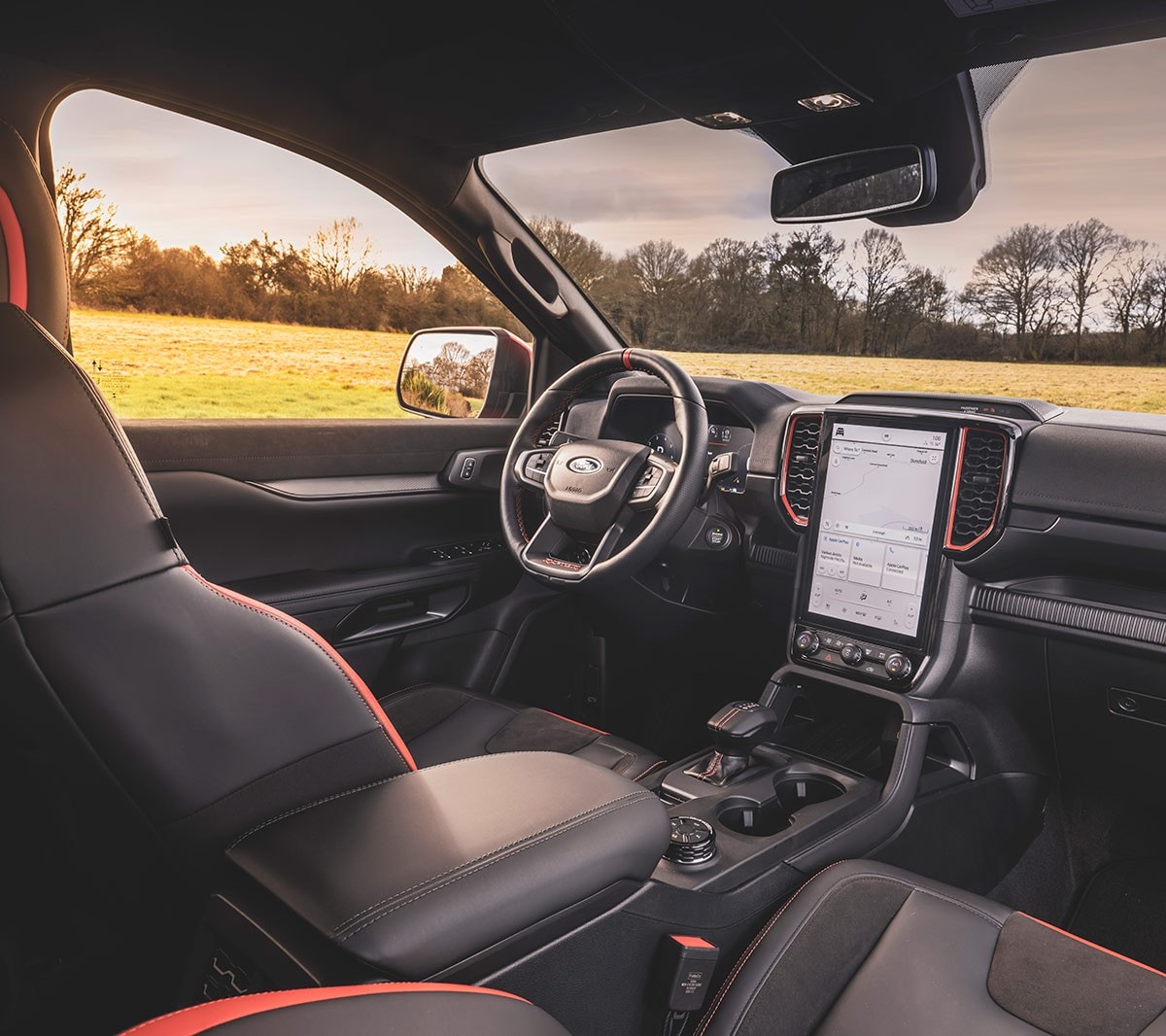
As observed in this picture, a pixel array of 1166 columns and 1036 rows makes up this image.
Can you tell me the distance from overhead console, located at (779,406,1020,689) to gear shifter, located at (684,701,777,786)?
294 millimetres

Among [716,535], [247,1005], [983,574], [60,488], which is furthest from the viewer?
[716,535]

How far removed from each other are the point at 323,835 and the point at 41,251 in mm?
1162

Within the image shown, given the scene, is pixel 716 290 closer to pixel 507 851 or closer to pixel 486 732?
pixel 486 732

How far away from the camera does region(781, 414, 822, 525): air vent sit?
215 centimetres

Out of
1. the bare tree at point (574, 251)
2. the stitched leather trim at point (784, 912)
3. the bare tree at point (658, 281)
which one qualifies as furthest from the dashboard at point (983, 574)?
the bare tree at point (574, 251)

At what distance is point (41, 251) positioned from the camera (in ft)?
5.19

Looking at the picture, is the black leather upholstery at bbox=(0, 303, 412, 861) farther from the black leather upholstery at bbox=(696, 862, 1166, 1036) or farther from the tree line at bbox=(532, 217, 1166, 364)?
the tree line at bbox=(532, 217, 1166, 364)

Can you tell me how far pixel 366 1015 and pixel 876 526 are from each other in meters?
1.53

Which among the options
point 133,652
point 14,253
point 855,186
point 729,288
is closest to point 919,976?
point 133,652

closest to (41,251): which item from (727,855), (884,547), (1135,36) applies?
(727,855)

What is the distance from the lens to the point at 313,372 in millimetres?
2684

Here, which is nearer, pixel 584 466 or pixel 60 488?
pixel 60 488

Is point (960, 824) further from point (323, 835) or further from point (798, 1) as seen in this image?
point (798, 1)

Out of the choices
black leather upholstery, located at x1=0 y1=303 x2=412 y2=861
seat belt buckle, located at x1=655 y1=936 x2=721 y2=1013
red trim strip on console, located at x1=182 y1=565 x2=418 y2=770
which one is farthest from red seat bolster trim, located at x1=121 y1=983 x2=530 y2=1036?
seat belt buckle, located at x1=655 y1=936 x2=721 y2=1013
